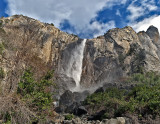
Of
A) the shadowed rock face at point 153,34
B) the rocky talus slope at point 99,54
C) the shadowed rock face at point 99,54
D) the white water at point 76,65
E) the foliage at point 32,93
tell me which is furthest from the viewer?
the shadowed rock face at point 153,34

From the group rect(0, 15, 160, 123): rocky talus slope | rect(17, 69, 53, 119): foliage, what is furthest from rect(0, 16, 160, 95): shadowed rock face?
rect(17, 69, 53, 119): foliage

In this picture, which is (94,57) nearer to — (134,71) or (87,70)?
(87,70)

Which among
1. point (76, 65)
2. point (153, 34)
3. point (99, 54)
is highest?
point (153, 34)

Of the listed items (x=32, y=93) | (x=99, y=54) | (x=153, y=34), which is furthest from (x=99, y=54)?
(x=32, y=93)

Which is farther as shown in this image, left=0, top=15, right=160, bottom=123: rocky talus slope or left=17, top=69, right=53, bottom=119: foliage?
left=0, top=15, right=160, bottom=123: rocky talus slope

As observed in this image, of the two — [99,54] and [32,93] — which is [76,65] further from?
[32,93]

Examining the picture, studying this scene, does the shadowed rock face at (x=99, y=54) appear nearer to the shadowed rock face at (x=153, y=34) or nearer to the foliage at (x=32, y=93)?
the shadowed rock face at (x=153, y=34)

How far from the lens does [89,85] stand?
38.5 m

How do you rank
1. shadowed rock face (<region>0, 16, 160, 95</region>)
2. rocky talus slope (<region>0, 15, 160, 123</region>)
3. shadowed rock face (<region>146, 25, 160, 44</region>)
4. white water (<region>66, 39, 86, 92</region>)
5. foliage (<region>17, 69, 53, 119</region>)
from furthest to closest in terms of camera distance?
shadowed rock face (<region>146, 25, 160, 44</region>)
white water (<region>66, 39, 86, 92</region>)
shadowed rock face (<region>0, 16, 160, 95</region>)
rocky talus slope (<region>0, 15, 160, 123</region>)
foliage (<region>17, 69, 53, 119</region>)

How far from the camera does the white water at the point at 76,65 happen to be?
1550 inches

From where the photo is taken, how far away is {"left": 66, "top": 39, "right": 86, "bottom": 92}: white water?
129 feet

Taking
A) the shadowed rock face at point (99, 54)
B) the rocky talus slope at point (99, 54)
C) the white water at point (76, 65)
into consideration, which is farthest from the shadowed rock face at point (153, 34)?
the white water at point (76, 65)

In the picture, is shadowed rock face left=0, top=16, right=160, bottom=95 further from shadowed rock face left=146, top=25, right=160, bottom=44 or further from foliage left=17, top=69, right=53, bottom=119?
foliage left=17, top=69, right=53, bottom=119

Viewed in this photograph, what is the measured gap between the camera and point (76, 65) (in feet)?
135
